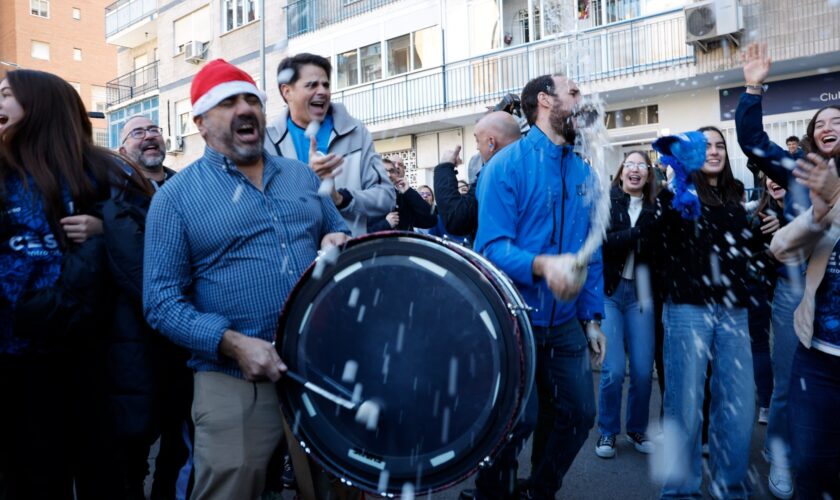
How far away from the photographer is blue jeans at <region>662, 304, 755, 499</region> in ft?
13.1

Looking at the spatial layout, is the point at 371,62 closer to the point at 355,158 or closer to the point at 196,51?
the point at 196,51

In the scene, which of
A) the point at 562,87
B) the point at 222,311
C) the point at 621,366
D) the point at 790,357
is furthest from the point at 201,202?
the point at 790,357

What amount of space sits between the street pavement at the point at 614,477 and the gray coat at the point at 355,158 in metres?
1.87

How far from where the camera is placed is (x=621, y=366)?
524cm

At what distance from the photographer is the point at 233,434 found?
2598mm

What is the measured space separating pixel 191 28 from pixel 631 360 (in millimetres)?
28577

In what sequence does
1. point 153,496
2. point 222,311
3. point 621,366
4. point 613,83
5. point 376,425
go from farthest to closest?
point 613,83 < point 621,366 < point 153,496 < point 222,311 < point 376,425

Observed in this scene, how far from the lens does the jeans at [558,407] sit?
137 inches

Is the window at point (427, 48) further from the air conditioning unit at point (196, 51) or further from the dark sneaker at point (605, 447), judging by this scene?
the dark sneaker at point (605, 447)

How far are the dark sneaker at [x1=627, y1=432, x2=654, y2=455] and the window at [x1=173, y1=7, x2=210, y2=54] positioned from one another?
27334 mm

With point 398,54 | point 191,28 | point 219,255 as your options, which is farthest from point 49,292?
point 191,28

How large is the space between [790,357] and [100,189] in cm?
422

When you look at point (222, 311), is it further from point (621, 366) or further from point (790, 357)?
point (790, 357)

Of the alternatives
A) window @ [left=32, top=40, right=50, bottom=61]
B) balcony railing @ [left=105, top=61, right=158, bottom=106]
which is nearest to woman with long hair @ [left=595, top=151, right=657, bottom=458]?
balcony railing @ [left=105, top=61, right=158, bottom=106]
